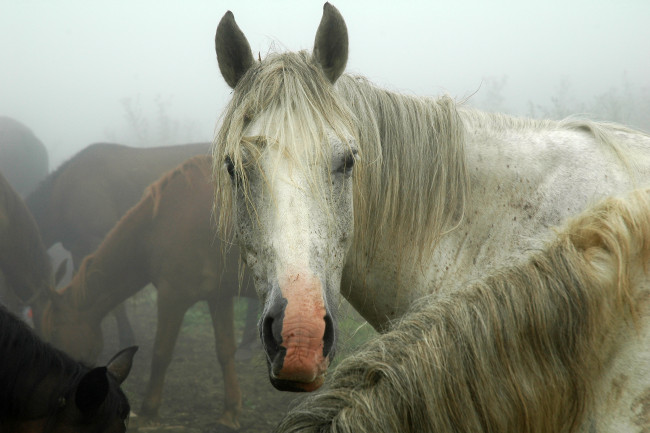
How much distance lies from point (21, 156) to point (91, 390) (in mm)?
8422

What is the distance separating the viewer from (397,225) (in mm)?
2119

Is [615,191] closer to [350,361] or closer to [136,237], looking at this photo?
[350,361]

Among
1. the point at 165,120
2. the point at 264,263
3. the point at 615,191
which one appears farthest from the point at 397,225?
the point at 165,120

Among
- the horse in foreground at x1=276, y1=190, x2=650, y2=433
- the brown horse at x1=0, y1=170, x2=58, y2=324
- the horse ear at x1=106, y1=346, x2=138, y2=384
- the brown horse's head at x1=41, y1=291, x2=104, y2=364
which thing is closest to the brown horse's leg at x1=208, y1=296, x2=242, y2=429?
the brown horse's head at x1=41, y1=291, x2=104, y2=364

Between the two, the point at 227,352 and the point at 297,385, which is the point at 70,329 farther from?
the point at 297,385

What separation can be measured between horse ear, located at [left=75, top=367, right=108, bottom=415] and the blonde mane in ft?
2.86

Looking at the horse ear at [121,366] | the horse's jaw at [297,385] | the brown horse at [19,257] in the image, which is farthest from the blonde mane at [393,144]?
the brown horse at [19,257]

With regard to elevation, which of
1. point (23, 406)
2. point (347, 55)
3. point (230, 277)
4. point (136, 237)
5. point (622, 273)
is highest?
point (347, 55)

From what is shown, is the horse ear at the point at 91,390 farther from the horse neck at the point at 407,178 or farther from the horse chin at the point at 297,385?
the horse neck at the point at 407,178

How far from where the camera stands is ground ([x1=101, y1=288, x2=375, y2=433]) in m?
4.62

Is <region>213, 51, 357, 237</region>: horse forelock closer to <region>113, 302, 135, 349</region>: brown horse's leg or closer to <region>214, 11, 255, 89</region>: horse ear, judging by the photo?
<region>214, 11, 255, 89</region>: horse ear

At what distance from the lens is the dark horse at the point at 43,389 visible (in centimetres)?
211

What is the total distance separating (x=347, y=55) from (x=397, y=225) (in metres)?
0.74

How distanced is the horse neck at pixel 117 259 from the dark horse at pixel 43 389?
2.67 meters
